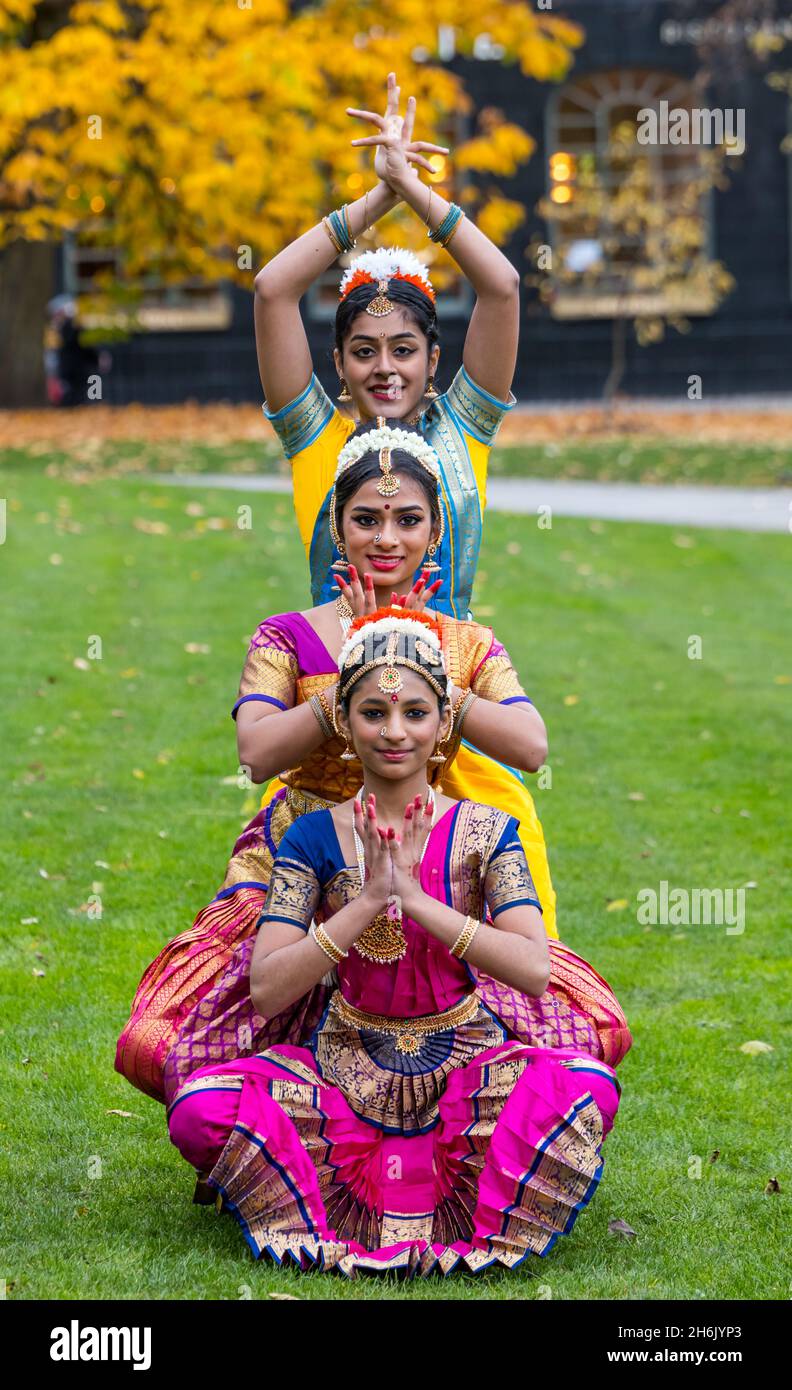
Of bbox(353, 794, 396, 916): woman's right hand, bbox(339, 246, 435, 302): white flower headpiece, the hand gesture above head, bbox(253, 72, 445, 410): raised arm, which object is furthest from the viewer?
bbox(339, 246, 435, 302): white flower headpiece

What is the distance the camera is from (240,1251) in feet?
13.9

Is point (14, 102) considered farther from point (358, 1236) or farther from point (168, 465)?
point (358, 1236)

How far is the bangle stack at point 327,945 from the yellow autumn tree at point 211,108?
16.2 meters

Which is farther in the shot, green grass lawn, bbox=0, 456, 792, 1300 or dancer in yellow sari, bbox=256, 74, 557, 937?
dancer in yellow sari, bbox=256, 74, 557, 937

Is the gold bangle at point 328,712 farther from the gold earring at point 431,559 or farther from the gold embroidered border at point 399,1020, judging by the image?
the gold embroidered border at point 399,1020

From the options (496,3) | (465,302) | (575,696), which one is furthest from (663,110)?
(575,696)

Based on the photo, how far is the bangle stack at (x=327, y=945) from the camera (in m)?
3.96

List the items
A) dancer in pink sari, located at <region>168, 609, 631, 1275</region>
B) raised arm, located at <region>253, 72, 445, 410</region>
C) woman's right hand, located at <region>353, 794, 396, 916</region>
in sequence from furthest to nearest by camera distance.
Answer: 1. raised arm, located at <region>253, 72, 445, 410</region>
2. dancer in pink sari, located at <region>168, 609, 631, 1275</region>
3. woman's right hand, located at <region>353, 794, 396, 916</region>

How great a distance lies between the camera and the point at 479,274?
15.6 ft

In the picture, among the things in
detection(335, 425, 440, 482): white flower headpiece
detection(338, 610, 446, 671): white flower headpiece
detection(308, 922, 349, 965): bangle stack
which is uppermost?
detection(335, 425, 440, 482): white flower headpiece

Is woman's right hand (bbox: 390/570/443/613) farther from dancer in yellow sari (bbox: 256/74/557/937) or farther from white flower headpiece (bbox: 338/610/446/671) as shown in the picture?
dancer in yellow sari (bbox: 256/74/557/937)

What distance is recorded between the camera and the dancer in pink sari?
4.05 m

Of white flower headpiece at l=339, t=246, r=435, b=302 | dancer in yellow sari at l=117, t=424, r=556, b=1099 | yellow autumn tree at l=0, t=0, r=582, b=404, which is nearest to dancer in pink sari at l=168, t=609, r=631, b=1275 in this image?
dancer in yellow sari at l=117, t=424, r=556, b=1099

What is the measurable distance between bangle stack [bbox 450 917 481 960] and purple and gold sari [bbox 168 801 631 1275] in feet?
0.45
